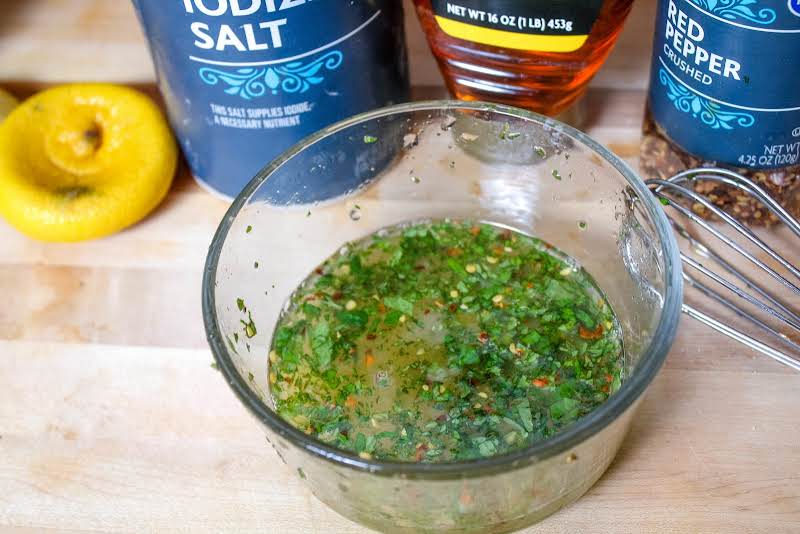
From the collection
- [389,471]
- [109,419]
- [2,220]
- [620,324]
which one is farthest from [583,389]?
[2,220]

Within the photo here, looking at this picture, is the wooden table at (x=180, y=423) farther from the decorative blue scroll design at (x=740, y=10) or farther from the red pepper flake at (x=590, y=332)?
the decorative blue scroll design at (x=740, y=10)

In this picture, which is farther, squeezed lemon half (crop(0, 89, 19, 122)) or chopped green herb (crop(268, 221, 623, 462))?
squeezed lemon half (crop(0, 89, 19, 122))

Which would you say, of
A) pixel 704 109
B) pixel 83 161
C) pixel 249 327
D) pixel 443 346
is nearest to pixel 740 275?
pixel 704 109

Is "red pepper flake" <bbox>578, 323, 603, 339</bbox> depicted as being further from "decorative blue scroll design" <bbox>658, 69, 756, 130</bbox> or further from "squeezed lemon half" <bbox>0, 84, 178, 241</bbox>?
"squeezed lemon half" <bbox>0, 84, 178, 241</bbox>

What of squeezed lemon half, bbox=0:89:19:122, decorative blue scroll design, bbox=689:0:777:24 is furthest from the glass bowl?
squeezed lemon half, bbox=0:89:19:122

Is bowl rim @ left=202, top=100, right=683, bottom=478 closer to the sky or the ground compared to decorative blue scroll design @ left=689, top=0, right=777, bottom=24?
closer to the ground

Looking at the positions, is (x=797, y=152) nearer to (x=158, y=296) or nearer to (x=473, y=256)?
(x=473, y=256)
